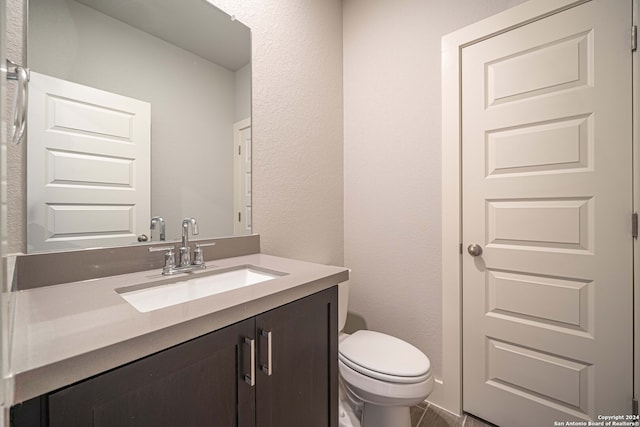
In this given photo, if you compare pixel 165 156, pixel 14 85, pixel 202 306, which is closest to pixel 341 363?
pixel 202 306

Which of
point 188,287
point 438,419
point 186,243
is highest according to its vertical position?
point 186,243

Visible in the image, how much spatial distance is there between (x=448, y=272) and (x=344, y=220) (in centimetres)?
76

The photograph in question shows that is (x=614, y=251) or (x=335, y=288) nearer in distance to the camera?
(x=335, y=288)

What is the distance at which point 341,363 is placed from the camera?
1302 mm

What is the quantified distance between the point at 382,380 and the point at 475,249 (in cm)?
80

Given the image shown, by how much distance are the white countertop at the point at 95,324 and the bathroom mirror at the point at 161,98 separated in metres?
0.28

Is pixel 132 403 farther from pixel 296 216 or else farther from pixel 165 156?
pixel 296 216

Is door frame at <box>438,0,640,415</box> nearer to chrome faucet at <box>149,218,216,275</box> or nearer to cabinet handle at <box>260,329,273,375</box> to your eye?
cabinet handle at <box>260,329,273,375</box>

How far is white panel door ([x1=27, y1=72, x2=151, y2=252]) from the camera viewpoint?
0.85m

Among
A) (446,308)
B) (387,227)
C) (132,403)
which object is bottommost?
(446,308)

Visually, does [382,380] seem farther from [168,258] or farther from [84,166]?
[84,166]

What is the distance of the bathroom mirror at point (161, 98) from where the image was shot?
0.89 meters

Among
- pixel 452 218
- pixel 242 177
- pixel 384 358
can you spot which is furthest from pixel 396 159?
pixel 384 358

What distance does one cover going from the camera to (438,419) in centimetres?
146
